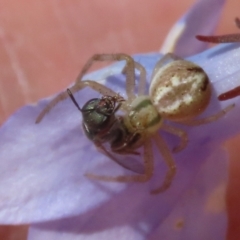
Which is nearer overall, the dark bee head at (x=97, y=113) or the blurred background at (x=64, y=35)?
the dark bee head at (x=97, y=113)

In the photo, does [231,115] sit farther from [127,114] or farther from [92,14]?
[92,14]

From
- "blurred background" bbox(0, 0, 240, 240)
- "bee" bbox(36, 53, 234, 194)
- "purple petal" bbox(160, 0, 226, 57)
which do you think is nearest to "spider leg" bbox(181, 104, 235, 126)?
"bee" bbox(36, 53, 234, 194)

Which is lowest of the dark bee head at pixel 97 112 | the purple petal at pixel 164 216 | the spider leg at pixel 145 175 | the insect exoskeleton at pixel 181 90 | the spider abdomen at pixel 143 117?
the purple petal at pixel 164 216

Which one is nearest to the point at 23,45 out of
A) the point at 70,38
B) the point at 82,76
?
the point at 70,38

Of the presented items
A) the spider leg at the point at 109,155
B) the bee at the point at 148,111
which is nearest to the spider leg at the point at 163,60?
the bee at the point at 148,111

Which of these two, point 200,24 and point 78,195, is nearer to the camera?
point 78,195

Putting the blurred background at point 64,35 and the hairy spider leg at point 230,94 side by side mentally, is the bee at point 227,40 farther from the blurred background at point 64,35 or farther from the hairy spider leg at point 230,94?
the blurred background at point 64,35

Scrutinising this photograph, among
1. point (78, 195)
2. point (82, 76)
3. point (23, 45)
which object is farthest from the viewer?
point (23, 45)

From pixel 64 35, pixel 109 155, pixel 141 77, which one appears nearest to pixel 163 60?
pixel 141 77
